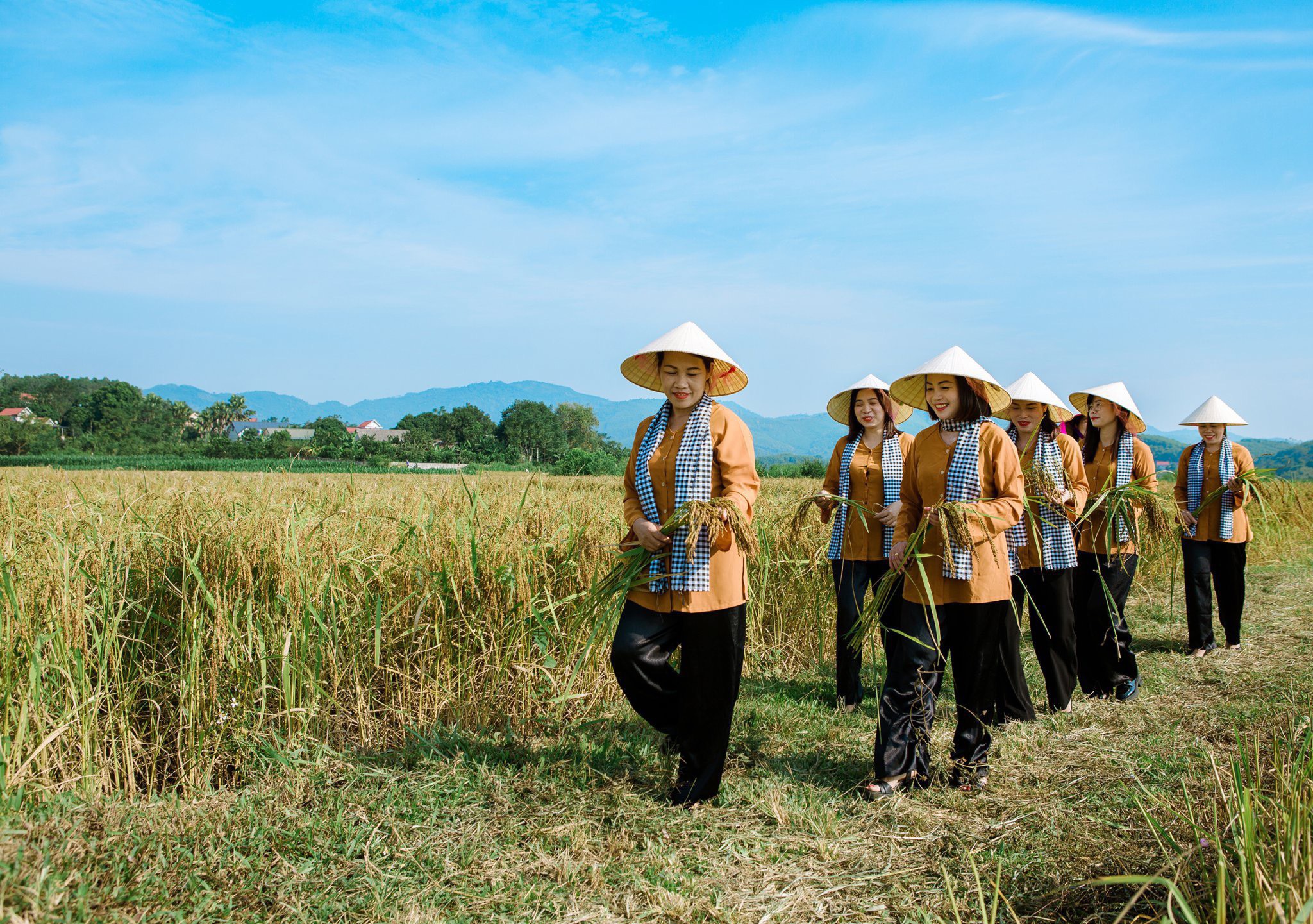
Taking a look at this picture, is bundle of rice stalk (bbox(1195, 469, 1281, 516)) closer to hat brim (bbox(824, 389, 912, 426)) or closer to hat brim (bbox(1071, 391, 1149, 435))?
hat brim (bbox(1071, 391, 1149, 435))

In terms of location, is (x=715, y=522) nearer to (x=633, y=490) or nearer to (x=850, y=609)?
(x=633, y=490)

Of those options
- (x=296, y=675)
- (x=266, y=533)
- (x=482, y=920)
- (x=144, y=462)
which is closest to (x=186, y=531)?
(x=266, y=533)

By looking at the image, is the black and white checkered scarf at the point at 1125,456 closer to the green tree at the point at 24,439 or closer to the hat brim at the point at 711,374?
the hat brim at the point at 711,374

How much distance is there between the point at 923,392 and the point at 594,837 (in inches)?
110

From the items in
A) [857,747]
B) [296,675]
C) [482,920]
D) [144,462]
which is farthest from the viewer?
[144,462]

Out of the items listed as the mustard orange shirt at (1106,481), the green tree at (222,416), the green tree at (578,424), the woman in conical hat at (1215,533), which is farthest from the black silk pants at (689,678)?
the green tree at (222,416)

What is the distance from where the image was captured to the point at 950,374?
3.59 metres

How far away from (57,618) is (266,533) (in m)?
0.89

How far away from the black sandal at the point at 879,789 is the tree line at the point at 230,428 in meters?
38.1

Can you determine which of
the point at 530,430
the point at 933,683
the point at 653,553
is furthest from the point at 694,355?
the point at 530,430

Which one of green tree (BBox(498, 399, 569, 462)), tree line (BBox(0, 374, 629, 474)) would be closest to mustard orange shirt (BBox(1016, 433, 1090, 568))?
tree line (BBox(0, 374, 629, 474))

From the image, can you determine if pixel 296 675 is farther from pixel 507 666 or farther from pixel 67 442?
pixel 67 442

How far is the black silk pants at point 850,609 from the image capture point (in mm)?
4777

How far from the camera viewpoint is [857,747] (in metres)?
4.15
